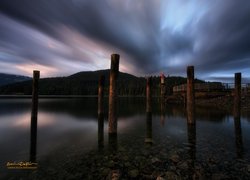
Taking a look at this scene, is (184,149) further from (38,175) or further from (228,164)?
(38,175)

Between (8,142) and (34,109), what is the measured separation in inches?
120

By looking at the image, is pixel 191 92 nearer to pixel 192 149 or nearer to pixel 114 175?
pixel 192 149

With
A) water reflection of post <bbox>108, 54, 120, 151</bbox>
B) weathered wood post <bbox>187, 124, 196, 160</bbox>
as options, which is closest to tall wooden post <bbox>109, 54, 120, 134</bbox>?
water reflection of post <bbox>108, 54, 120, 151</bbox>

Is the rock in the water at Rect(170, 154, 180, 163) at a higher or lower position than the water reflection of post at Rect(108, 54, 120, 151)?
lower

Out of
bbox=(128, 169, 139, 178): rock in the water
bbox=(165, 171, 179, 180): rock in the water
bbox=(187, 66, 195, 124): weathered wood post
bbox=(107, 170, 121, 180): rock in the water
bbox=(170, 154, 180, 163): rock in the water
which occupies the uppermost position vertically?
bbox=(187, 66, 195, 124): weathered wood post

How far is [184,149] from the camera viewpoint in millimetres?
9016

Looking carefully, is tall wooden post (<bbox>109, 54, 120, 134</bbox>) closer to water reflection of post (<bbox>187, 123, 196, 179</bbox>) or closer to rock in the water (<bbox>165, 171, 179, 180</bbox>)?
water reflection of post (<bbox>187, 123, 196, 179</bbox>)

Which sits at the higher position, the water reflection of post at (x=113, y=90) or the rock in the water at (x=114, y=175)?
the water reflection of post at (x=113, y=90)

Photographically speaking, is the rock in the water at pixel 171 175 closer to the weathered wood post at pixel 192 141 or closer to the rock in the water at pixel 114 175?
the rock in the water at pixel 114 175

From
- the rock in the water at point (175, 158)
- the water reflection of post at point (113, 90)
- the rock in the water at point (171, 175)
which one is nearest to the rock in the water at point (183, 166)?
the rock in the water at point (175, 158)

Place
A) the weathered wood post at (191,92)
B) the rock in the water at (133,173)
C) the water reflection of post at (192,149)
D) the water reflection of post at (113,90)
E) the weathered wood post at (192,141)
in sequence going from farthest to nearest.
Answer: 1. the weathered wood post at (191,92)
2. the water reflection of post at (113,90)
3. the weathered wood post at (192,141)
4. the water reflection of post at (192,149)
5. the rock in the water at (133,173)

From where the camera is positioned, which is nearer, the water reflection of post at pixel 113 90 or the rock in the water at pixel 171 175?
the rock in the water at pixel 171 175

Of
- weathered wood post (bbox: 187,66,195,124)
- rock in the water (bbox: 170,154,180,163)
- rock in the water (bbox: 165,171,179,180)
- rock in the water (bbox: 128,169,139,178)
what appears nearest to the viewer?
rock in the water (bbox: 165,171,179,180)

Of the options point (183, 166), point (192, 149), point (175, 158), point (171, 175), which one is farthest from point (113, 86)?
point (171, 175)
